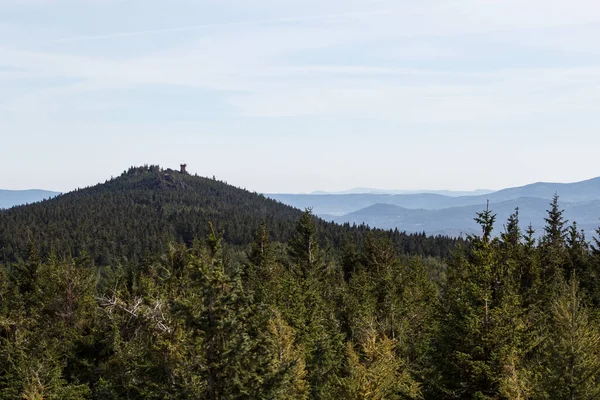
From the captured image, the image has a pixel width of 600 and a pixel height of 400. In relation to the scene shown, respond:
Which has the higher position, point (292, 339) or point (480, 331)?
point (480, 331)

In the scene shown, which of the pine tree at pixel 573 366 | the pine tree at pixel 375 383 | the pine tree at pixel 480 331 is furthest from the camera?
the pine tree at pixel 375 383

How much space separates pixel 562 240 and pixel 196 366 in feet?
176

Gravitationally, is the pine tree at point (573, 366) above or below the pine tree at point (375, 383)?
above

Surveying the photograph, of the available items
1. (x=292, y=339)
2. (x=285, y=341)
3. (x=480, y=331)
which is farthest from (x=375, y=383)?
(x=292, y=339)

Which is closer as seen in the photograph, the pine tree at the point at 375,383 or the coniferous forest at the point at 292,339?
the coniferous forest at the point at 292,339

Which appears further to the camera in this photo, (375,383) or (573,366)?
(375,383)

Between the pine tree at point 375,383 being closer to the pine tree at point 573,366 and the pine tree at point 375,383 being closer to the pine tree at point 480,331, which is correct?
the pine tree at point 480,331

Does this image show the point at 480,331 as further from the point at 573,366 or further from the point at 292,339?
the point at 292,339

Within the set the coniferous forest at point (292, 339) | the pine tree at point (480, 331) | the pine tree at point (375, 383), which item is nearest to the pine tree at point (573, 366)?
the coniferous forest at point (292, 339)

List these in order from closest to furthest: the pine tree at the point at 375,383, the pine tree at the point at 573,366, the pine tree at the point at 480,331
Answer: the pine tree at the point at 573,366
the pine tree at the point at 480,331
the pine tree at the point at 375,383

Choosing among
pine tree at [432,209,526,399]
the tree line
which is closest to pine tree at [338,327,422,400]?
the tree line

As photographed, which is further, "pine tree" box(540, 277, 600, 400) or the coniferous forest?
"pine tree" box(540, 277, 600, 400)

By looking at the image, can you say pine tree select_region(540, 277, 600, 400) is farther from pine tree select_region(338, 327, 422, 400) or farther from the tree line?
pine tree select_region(338, 327, 422, 400)

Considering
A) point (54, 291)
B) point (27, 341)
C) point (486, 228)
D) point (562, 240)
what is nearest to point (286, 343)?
point (486, 228)
